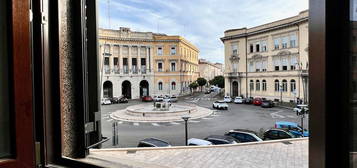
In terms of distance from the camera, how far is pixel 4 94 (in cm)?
56

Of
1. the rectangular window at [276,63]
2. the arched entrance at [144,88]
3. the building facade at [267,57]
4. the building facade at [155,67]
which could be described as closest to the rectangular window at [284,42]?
the building facade at [267,57]

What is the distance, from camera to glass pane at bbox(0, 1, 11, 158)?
0.55 meters

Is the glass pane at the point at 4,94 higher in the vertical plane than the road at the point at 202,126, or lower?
higher

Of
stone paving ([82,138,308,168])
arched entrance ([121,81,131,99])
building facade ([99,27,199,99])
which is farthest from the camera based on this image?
arched entrance ([121,81,131,99])

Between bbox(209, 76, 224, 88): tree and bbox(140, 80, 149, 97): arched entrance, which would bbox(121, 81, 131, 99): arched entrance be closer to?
bbox(140, 80, 149, 97): arched entrance

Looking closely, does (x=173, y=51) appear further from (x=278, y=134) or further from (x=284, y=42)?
(x=284, y=42)

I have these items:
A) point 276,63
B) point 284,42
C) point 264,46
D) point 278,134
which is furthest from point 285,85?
point 278,134

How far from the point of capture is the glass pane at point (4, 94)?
55 centimetres

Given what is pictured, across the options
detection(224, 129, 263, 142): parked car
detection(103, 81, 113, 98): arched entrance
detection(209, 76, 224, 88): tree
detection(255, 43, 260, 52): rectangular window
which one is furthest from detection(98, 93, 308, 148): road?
detection(209, 76, 224, 88): tree

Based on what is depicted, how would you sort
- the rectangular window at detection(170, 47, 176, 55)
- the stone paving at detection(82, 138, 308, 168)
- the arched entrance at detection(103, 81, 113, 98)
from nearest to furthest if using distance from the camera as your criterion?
the stone paving at detection(82, 138, 308, 168) < the arched entrance at detection(103, 81, 113, 98) < the rectangular window at detection(170, 47, 176, 55)

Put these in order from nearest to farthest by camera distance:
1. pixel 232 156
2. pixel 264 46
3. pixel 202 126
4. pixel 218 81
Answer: pixel 232 156 → pixel 264 46 → pixel 202 126 → pixel 218 81

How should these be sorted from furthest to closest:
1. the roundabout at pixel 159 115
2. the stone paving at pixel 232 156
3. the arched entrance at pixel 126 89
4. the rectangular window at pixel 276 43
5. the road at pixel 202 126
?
the arched entrance at pixel 126 89
the roundabout at pixel 159 115
the road at pixel 202 126
the rectangular window at pixel 276 43
the stone paving at pixel 232 156

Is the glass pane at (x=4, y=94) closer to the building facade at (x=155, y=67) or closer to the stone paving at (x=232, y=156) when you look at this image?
the stone paving at (x=232, y=156)

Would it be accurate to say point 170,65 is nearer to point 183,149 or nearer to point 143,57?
point 143,57
